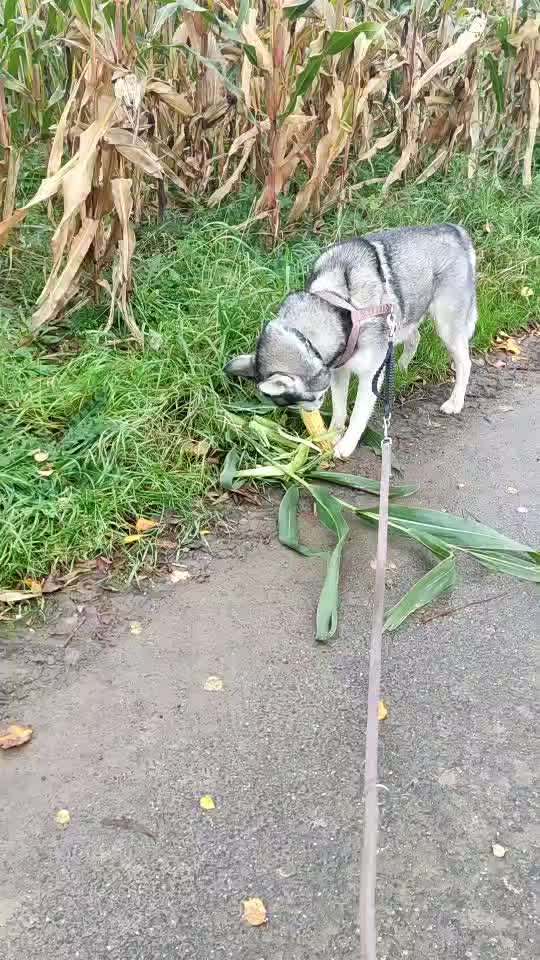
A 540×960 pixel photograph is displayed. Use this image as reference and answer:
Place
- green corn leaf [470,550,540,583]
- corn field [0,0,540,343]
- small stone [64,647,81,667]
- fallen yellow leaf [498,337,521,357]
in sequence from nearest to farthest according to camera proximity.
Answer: small stone [64,647,81,667] < green corn leaf [470,550,540,583] < corn field [0,0,540,343] < fallen yellow leaf [498,337,521,357]

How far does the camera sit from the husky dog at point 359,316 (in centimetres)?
369

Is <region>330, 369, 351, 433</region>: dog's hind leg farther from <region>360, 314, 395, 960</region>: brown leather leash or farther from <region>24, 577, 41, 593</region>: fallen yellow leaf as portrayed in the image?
<region>24, 577, 41, 593</region>: fallen yellow leaf

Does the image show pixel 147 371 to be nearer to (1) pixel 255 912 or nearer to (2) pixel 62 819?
(2) pixel 62 819

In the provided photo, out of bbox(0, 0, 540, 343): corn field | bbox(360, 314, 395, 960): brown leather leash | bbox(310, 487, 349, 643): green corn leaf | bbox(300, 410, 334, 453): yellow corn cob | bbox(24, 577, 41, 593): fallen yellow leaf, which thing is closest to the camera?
bbox(360, 314, 395, 960): brown leather leash

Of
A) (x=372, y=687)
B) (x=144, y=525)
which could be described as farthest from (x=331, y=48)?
(x=372, y=687)

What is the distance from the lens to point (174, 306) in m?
4.49

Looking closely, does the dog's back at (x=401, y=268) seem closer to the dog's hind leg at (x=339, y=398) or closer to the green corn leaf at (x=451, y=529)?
the dog's hind leg at (x=339, y=398)

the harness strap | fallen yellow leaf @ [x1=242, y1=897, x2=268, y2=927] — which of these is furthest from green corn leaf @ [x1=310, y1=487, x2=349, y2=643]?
fallen yellow leaf @ [x1=242, y1=897, x2=268, y2=927]

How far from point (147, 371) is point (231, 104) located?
2152 millimetres

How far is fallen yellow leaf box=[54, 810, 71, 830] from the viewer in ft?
7.41

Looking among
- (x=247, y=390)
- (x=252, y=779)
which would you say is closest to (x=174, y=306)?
(x=247, y=390)

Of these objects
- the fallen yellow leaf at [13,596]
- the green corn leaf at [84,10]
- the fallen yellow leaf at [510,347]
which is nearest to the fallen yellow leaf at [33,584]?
the fallen yellow leaf at [13,596]

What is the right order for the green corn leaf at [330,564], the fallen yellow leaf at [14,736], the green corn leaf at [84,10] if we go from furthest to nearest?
1. the green corn leaf at [84,10]
2. the green corn leaf at [330,564]
3. the fallen yellow leaf at [14,736]

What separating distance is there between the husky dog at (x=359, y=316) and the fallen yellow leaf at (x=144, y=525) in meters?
0.84
